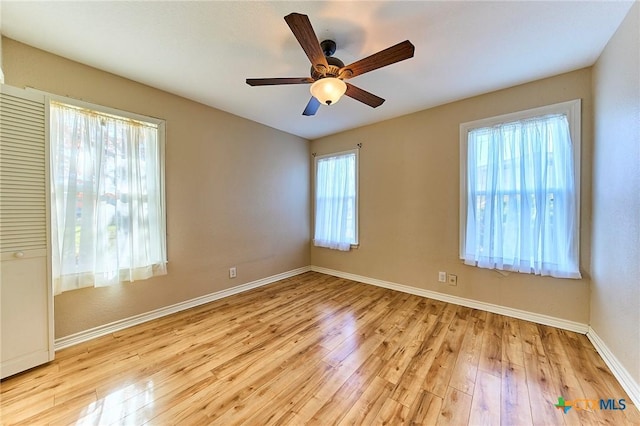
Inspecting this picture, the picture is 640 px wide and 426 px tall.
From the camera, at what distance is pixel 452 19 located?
1641 millimetres

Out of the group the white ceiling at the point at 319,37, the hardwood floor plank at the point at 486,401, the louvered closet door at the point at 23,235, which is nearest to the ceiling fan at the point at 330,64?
the white ceiling at the point at 319,37

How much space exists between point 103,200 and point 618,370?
14.2 ft

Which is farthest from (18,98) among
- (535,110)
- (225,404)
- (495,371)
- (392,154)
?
(535,110)

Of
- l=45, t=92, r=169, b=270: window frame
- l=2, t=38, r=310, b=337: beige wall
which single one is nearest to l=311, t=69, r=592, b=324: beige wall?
l=2, t=38, r=310, b=337: beige wall

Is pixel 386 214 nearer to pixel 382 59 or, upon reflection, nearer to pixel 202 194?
pixel 382 59

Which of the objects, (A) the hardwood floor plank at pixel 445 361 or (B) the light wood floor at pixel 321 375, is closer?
(B) the light wood floor at pixel 321 375

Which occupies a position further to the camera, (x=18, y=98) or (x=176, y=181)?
(x=176, y=181)

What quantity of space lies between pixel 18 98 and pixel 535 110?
14.6ft

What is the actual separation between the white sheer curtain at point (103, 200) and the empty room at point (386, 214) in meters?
0.02

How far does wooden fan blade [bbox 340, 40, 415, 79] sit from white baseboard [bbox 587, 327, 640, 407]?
8.21ft

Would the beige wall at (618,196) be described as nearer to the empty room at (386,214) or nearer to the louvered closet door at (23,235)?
the empty room at (386,214)

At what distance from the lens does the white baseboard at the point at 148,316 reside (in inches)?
81.7

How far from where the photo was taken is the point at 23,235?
1686 millimetres

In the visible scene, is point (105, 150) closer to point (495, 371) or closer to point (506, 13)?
point (506, 13)
